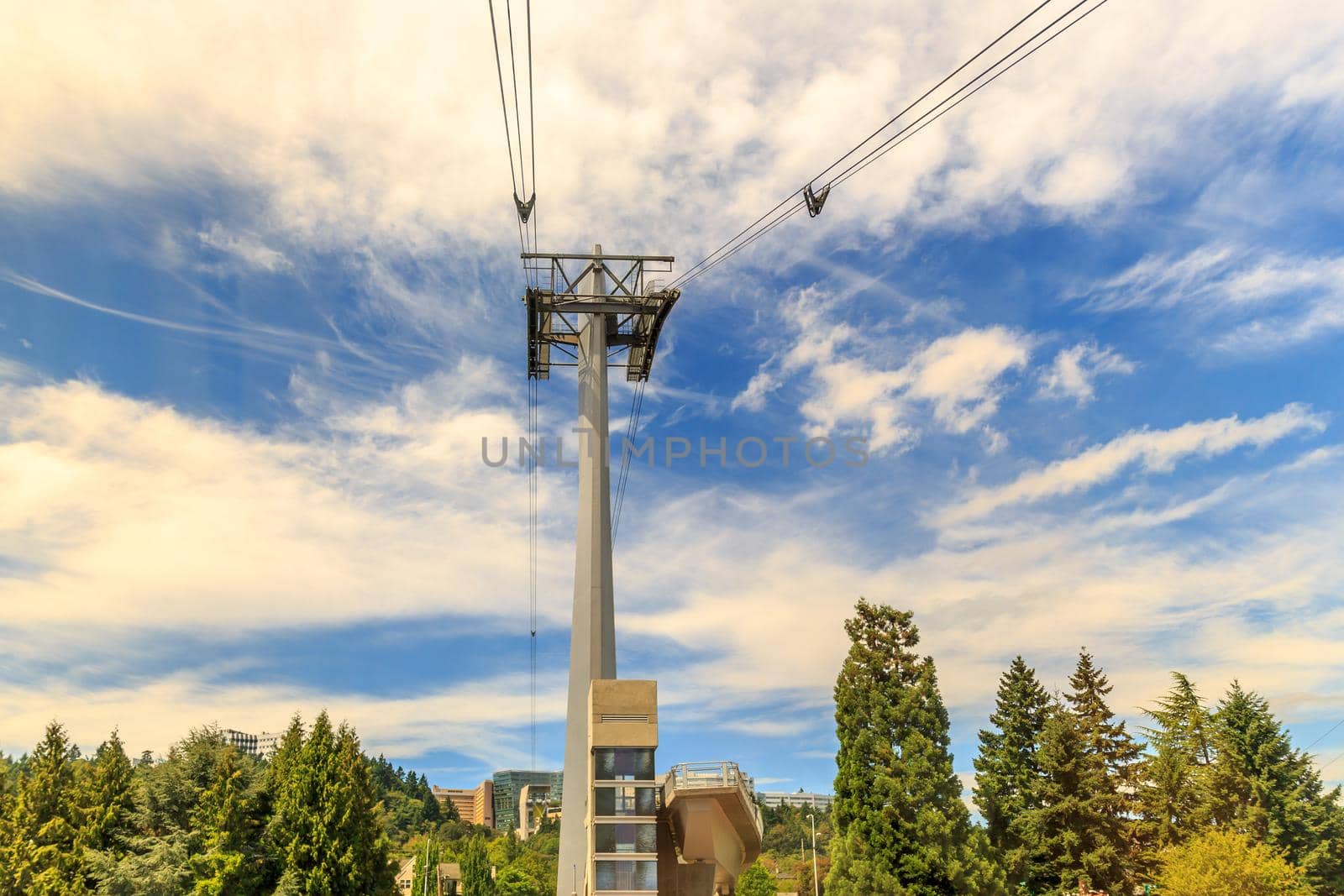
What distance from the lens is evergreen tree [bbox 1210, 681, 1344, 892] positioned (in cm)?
4344

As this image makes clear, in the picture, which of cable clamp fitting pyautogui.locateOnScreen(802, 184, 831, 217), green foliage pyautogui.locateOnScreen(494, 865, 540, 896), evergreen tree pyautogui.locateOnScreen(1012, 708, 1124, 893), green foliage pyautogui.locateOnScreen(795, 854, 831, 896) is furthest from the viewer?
A: green foliage pyautogui.locateOnScreen(795, 854, 831, 896)

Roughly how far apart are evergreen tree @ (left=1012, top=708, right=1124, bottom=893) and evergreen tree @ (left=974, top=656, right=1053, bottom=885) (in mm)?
494

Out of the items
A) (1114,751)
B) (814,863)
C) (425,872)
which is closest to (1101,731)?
(1114,751)

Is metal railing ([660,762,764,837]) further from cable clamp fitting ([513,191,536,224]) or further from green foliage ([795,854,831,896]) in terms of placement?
green foliage ([795,854,831,896])

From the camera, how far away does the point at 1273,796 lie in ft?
144

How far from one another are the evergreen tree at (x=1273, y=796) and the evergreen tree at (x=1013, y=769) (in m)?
8.01

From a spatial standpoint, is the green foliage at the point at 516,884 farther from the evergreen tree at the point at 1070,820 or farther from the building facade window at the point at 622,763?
the building facade window at the point at 622,763

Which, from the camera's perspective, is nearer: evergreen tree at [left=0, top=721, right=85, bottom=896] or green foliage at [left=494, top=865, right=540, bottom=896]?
evergreen tree at [left=0, top=721, right=85, bottom=896]

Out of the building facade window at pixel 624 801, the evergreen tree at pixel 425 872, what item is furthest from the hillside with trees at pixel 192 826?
the evergreen tree at pixel 425 872

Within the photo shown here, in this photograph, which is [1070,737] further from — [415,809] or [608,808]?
[415,809]

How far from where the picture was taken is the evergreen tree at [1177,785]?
1784 inches

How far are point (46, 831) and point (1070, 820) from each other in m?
44.3

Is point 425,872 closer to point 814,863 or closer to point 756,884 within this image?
point 756,884

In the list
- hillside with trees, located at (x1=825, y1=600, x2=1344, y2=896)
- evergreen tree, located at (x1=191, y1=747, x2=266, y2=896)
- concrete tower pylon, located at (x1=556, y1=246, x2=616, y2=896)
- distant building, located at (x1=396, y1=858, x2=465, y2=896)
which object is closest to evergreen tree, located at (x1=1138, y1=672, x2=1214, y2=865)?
hillside with trees, located at (x1=825, y1=600, x2=1344, y2=896)
